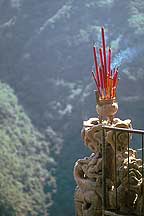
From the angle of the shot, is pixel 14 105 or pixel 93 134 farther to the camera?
pixel 14 105

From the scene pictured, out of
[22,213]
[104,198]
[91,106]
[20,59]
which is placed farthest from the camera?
[20,59]

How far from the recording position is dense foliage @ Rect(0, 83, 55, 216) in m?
9.46

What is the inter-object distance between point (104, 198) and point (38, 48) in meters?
7.54

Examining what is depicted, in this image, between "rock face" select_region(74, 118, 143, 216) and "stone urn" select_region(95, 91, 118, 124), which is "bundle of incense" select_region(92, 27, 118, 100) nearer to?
"stone urn" select_region(95, 91, 118, 124)

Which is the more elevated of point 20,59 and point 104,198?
point 20,59

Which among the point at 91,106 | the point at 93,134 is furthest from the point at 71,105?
the point at 93,134

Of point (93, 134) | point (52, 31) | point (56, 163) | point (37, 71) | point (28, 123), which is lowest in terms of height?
point (93, 134)

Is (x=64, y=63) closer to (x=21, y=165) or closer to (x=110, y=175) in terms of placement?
(x=21, y=165)

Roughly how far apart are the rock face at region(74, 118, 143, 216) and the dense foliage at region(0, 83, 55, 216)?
6.04m

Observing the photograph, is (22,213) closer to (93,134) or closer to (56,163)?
(56,163)

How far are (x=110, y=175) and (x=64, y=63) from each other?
7163 millimetres

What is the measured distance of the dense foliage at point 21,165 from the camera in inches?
372

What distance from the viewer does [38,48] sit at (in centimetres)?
1060

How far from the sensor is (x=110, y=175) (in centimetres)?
335
